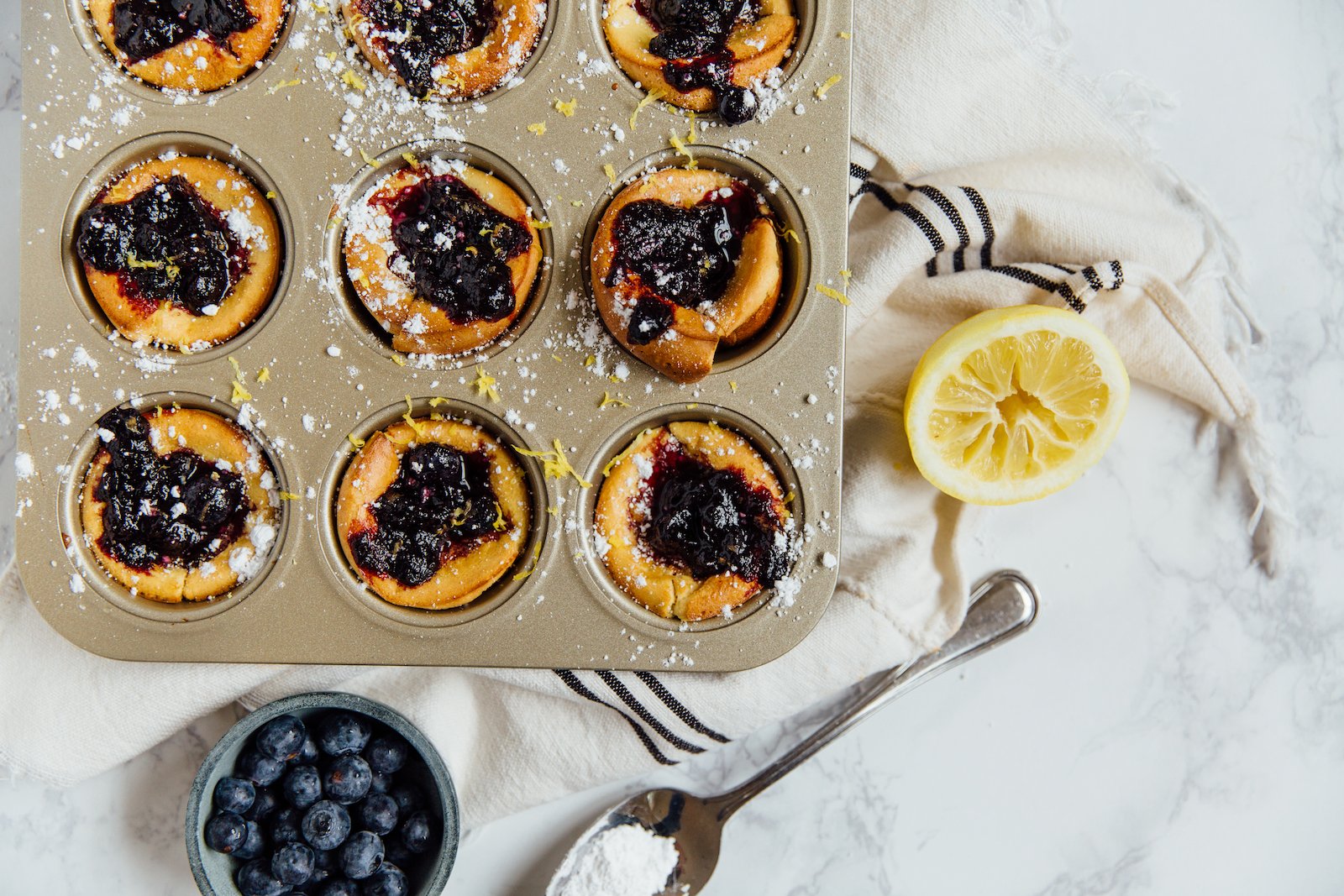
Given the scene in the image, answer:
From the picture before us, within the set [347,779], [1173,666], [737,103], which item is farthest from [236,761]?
[1173,666]

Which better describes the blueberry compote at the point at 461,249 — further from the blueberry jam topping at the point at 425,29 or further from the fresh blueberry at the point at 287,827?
the fresh blueberry at the point at 287,827

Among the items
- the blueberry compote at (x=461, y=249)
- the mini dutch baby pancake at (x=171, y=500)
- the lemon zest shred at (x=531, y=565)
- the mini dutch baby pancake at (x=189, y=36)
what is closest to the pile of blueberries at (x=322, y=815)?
the mini dutch baby pancake at (x=171, y=500)

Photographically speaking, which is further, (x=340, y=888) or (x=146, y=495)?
(x=340, y=888)

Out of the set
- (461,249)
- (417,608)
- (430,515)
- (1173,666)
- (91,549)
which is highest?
(461,249)

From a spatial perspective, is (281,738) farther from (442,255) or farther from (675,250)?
(675,250)

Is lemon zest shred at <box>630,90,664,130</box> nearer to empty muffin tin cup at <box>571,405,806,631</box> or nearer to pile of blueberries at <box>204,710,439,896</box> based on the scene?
empty muffin tin cup at <box>571,405,806,631</box>
